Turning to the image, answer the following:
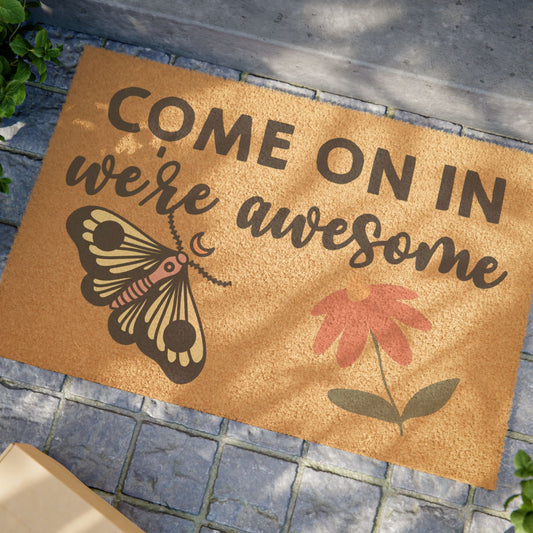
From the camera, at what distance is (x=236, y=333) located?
5.43 ft

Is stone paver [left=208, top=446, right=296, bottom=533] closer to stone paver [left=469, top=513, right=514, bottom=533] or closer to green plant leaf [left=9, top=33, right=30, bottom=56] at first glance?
stone paver [left=469, top=513, right=514, bottom=533]

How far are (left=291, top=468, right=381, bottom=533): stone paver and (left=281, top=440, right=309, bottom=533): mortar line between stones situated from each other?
0.01 metres

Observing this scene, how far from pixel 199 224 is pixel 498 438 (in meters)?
1.44

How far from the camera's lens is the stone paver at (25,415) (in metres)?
1.63

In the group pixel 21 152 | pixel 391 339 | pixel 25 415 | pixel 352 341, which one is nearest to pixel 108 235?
pixel 21 152

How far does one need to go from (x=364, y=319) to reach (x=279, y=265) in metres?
0.40

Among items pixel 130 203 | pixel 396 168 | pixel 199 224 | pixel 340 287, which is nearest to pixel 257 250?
pixel 199 224

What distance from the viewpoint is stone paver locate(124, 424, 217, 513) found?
1598 mm

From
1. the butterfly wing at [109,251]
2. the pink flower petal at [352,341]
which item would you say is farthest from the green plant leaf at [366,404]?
the butterfly wing at [109,251]

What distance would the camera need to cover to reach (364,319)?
5.45 ft

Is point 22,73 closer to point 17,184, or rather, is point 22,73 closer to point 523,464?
point 17,184

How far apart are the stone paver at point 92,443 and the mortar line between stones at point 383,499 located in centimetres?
99

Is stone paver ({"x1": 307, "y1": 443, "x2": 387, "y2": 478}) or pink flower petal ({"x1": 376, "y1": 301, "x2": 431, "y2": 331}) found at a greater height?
pink flower petal ({"x1": 376, "y1": 301, "x2": 431, "y2": 331})

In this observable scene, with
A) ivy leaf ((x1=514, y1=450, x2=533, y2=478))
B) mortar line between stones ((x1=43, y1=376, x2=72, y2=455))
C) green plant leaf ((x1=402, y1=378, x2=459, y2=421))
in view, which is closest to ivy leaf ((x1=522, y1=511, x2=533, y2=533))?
ivy leaf ((x1=514, y1=450, x2=533, y2=478))
